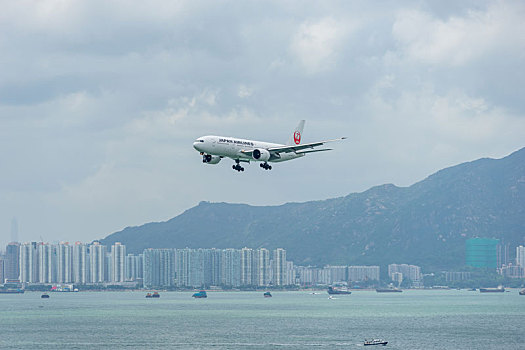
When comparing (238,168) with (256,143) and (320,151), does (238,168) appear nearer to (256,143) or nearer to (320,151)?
(256,143)

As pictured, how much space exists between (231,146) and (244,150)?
4004mm

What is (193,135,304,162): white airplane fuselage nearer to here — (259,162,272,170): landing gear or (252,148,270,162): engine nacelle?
(252,148,270,162): engine nacelle

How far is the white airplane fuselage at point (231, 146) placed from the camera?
16488cm

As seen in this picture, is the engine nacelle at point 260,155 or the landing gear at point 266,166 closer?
the engine nacelle at point 260,155

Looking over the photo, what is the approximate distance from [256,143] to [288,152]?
856 centimetres

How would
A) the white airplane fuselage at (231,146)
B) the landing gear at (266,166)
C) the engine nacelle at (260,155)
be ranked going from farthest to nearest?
the landing gear at (266,166)
the engine nacelle at (260,155)
the white airplane fuselage at (231,146)

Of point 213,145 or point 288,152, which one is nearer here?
point 213,145

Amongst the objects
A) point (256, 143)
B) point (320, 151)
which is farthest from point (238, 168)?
point (320, 151)

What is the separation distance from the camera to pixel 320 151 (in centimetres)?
17475

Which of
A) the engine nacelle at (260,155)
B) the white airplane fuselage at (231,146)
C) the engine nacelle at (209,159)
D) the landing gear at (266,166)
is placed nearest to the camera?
the white airplane fuselage at (231,146)

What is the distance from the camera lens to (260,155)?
570ft

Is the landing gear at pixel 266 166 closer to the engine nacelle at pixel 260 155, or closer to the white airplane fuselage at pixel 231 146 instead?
the white airplane fuselage at pixel 231 146

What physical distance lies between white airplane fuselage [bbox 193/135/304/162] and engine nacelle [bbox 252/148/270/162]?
0.84 metres

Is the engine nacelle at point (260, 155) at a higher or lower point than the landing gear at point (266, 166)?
higher
